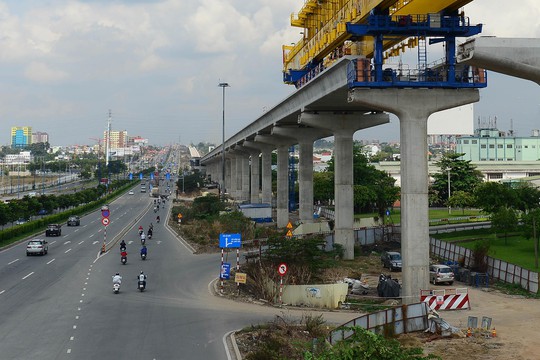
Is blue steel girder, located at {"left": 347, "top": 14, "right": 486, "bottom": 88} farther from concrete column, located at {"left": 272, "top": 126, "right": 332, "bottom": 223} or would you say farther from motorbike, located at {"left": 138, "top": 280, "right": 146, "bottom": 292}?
concrete column, located at {"left": 272, "top": 126, "right": 332, "bottom": 223}

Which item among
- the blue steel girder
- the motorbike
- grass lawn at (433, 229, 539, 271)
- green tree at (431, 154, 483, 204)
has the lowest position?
the motorbike

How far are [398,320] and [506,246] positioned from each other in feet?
105

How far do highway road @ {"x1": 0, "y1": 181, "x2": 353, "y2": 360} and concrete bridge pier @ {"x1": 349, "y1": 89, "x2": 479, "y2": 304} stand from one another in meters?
5.73

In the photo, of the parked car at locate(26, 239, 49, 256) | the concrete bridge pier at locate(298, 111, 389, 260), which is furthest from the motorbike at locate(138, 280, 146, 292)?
the parked car at locate(26, 239, 49, 256)

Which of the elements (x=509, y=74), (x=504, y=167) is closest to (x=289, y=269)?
(x=509, y=74)

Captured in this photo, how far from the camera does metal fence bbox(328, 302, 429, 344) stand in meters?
23.6

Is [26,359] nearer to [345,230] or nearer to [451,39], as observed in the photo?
[451,39]

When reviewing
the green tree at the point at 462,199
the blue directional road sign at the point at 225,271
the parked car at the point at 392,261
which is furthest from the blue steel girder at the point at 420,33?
the green tree at the point at 462,199

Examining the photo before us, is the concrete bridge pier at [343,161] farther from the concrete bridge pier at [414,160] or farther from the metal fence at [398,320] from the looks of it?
the metal fence at [398,320]

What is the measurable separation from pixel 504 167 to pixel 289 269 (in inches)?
5113

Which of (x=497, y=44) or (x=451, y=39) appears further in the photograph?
(x=451, y=39)

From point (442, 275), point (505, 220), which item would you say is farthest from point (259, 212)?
point (442, 275)

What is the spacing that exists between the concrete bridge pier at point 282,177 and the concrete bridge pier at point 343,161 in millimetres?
26796

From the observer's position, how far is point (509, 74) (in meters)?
13.6
